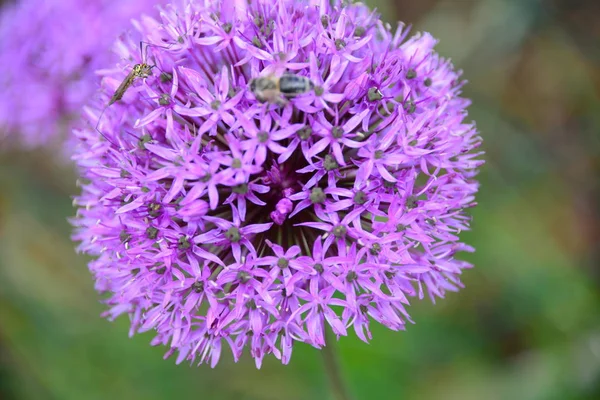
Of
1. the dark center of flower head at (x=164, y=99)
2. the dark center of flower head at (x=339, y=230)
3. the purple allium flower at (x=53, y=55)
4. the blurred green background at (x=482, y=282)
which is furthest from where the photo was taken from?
the blurred green background at (x=482, y=282)

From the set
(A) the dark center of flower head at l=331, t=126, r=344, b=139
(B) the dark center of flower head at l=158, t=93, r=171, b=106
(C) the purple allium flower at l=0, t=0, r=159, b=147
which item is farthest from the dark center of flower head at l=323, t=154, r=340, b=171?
(C) the purple allium flower at l=0, t=0, r=159, b=147

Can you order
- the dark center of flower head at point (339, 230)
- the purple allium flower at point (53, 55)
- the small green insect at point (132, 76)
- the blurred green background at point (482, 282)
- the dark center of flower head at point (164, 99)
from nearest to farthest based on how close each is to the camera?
the dark center of flower head at point (339, 230) < the dark center of flower head at point (164, 99) < the small green insect at point (132, 76) < the purple allium flower at point (53, 55) < the blurred green background at point (482, 282)

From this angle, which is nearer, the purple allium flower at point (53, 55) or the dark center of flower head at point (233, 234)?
the dark center of flower head at point (233, 234)

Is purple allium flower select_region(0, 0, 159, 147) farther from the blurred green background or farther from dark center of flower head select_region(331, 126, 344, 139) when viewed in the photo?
dark center of flower head select_region(331, 126, 344, 139)

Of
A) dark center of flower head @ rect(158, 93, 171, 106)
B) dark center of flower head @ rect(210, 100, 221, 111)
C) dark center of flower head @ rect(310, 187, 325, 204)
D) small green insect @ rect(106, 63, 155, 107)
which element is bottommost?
dark center of flower head @ rect(310, 187, 325, 204)

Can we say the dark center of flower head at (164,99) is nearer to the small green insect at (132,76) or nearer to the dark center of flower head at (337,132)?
→ the small green insect at (132,76)

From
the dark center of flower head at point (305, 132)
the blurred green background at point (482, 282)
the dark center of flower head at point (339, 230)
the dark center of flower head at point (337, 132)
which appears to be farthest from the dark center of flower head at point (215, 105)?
the blurred green background at point (482, 282)
